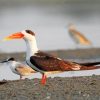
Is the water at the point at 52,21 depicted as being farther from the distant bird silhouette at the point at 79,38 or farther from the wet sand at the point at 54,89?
the wet sand at the point at 54,89

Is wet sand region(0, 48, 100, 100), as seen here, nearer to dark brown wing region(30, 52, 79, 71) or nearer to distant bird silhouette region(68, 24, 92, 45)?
dark brown wing region(30, 52, 79, 71)

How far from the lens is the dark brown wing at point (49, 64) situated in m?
11.9

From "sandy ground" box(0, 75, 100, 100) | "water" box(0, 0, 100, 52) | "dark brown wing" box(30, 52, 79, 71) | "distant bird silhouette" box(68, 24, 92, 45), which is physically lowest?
"sandy ground" box(0, 75, 100, 100)

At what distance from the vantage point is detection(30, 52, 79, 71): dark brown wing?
11.9 meters

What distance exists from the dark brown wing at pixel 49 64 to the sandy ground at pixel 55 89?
34 cm

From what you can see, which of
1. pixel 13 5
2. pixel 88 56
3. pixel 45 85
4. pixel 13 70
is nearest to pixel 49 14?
pixel 13 5

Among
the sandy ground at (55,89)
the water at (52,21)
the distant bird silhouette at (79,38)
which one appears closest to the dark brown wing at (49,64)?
the sandy ground at (55,89)

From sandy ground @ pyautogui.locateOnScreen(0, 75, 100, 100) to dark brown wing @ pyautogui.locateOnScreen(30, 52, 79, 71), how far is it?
339 millimetres

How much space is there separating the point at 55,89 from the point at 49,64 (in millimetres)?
450

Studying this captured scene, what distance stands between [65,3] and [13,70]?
88.4 ft

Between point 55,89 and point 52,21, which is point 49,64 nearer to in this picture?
point 55,89

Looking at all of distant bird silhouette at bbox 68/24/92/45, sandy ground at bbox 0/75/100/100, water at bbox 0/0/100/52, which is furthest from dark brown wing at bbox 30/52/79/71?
water at bbox 0/0/100/52

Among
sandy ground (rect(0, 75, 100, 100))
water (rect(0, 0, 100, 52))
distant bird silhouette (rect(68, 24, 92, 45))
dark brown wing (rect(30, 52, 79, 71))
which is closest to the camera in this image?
sandy ground (rect(0, 75, 100, 100))

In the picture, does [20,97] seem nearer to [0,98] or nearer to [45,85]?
[0,98]
